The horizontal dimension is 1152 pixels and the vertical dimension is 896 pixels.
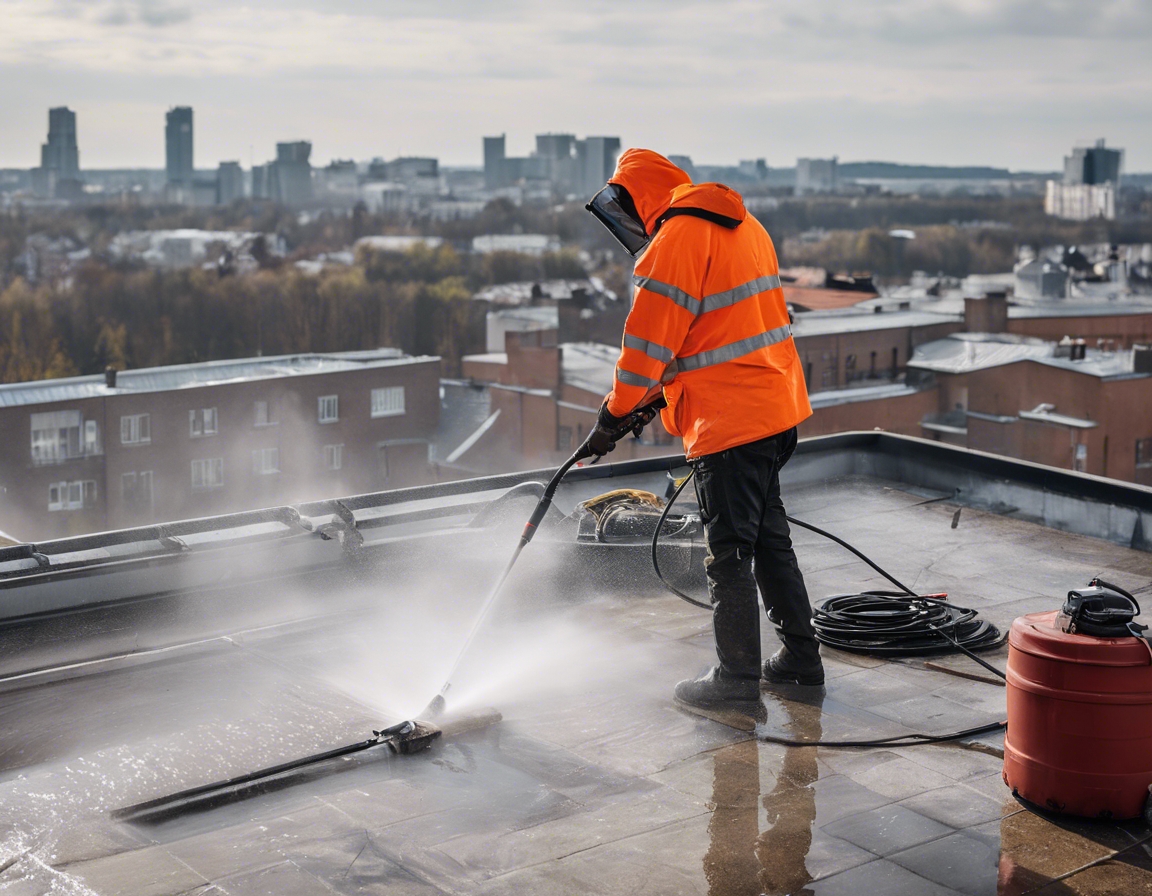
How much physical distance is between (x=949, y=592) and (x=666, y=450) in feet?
105

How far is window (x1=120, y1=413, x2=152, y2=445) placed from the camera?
44344 millimetres

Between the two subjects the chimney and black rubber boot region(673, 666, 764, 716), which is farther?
the chimney

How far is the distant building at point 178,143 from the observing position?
133m

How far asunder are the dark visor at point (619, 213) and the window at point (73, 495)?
44286 mm

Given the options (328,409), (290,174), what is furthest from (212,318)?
(290,174)

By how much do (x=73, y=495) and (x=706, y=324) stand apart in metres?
45.3

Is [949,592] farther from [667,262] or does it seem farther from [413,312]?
[413,312]

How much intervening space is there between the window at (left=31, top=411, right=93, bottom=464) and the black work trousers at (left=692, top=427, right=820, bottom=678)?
141ft

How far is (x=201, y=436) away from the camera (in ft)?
151

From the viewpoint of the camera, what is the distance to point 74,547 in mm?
6133

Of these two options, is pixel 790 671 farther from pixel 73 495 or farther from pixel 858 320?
pixel 73 495

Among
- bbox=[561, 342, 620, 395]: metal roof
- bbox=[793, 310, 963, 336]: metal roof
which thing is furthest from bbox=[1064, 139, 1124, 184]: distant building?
bbox=[561, 342, 620, 395]: metal roof

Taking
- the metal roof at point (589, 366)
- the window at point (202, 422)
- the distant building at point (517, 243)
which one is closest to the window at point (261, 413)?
the window at point (202, 422)

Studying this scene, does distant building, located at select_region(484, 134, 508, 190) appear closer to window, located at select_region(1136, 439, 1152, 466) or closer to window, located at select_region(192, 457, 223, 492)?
window, located at select_region(192, 457, 223, 492)
